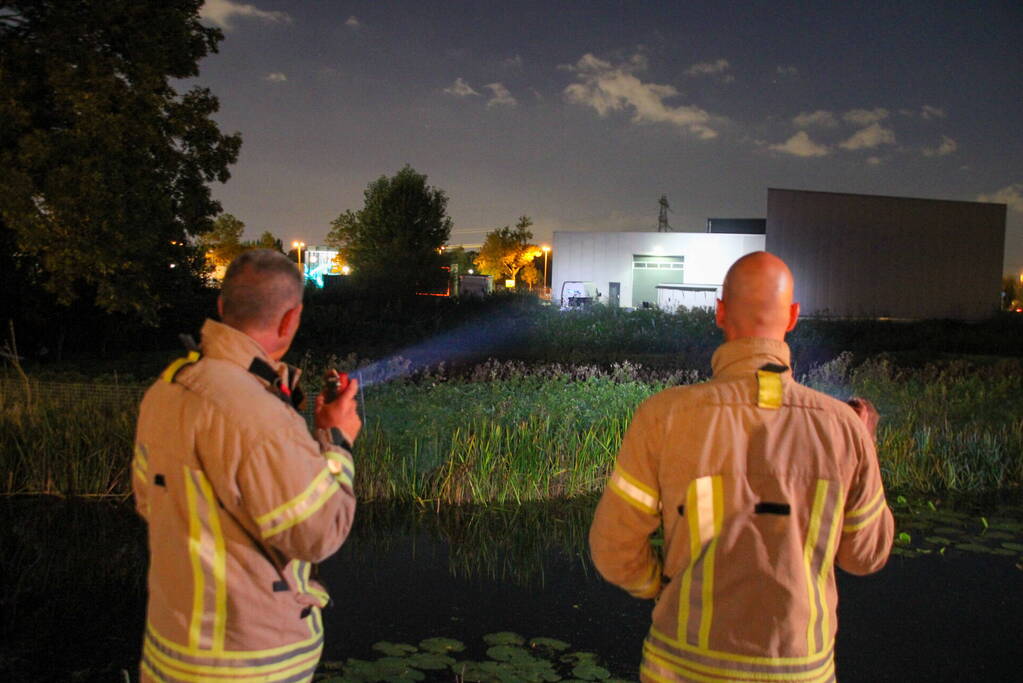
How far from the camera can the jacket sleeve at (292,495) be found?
6.75 ft

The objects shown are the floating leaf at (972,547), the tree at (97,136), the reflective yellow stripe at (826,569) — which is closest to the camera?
the reflective yellow stripe at (826,569)

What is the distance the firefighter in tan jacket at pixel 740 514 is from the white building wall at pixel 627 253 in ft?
119

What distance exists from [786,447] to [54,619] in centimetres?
464

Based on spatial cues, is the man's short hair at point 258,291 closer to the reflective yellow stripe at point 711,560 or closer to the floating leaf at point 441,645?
the reflective yellow stripe at point 711,560

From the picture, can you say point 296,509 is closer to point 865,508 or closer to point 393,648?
point 865,508

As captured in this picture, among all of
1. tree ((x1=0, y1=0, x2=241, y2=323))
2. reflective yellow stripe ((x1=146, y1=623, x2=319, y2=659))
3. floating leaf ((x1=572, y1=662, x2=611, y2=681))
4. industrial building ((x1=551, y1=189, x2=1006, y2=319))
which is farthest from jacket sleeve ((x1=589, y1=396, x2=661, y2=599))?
industrial building ((x1=551, y1=189, x2=1006, y2=319))

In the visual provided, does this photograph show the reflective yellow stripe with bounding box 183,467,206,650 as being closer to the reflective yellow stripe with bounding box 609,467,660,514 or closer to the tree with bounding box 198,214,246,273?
the reflective yellow stripe with bounding box 609,467,660,514

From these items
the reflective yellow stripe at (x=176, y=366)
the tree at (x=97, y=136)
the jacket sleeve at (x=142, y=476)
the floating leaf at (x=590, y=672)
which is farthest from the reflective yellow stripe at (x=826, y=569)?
the tree at (x=97, y=136)

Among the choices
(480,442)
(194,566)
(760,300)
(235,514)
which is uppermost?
(760,300)

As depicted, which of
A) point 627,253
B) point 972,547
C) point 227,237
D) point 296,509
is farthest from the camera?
point 227,237

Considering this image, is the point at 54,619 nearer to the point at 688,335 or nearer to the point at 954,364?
the point at 954,364

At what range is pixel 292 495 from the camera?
207cm

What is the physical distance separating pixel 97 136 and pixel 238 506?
1413 cm

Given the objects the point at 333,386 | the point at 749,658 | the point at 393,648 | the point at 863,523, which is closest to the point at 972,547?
the point at 393,648
